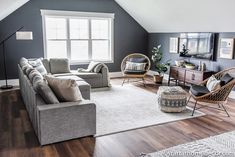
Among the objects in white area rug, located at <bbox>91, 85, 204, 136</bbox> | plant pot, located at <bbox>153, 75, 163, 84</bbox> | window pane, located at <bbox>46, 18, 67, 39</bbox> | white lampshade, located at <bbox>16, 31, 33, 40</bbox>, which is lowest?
white area rug, located at <bbox>91, 85, 204, 136</bbox>

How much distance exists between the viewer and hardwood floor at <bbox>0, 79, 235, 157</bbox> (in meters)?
2.74

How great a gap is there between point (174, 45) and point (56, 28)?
11.7 feet

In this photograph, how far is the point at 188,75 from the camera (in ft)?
19.1

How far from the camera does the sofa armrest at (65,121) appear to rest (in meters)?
2.79

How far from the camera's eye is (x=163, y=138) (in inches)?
124

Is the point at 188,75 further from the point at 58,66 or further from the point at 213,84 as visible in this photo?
the point at 58,66

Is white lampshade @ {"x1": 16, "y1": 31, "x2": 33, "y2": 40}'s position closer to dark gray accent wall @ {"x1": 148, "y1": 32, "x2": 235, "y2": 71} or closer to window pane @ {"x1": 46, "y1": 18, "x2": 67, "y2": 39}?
window pane @ {"x1": 46, "y1": 18, "x2": 67, "y2": 39}

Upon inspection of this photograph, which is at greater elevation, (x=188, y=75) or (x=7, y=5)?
(x=7, y=5)

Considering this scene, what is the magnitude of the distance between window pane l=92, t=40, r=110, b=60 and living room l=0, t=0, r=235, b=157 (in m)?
0.03

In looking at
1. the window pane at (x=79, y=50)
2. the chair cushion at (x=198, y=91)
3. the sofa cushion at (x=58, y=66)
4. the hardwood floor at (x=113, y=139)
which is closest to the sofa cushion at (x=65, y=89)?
the hardwood floor at (x=113, y=139)

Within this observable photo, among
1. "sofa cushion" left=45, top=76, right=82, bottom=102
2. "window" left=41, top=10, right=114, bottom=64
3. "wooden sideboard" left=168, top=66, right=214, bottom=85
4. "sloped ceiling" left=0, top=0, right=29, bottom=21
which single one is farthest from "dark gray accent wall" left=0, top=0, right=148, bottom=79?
"sofa cushion" left=45, top=76, right=82, bottom=102

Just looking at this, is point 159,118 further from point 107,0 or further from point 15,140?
point 107,0

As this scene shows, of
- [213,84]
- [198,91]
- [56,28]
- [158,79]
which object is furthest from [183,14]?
[56,28]

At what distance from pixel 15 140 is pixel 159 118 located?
2.24 metres
